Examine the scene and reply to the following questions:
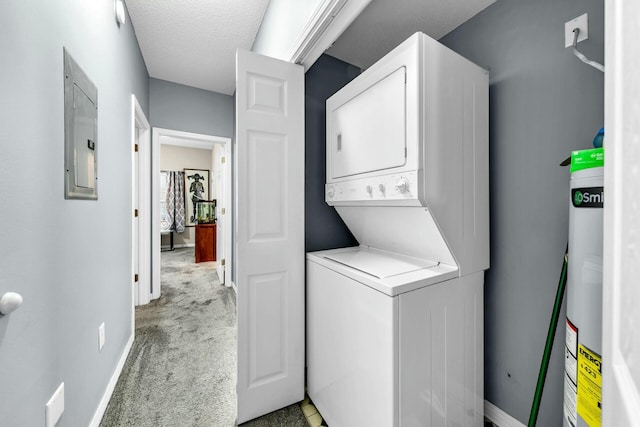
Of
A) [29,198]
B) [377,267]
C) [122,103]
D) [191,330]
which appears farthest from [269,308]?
[122,103]

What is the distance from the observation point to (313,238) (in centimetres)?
192

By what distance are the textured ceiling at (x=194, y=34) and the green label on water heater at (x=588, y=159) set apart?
2308 millimetres

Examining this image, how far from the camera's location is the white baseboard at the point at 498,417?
1494 mm

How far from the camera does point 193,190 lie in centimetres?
720

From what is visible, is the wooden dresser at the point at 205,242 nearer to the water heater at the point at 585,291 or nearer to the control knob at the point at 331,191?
the control knob at the point at 331,191

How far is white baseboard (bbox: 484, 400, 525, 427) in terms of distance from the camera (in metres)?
1.49

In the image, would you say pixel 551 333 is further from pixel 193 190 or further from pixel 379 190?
pixel 193 190

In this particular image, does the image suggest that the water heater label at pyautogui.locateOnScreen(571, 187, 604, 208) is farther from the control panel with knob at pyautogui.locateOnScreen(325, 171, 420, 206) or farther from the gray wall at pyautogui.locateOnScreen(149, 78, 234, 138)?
the gray wall at pyautogui.locateOnScreen(149, 78, 234, 138)

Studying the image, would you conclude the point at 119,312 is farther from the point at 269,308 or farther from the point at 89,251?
the point at 269,308

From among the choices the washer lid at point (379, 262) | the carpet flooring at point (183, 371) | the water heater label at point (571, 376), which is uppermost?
the washer lid at point (379, 262)

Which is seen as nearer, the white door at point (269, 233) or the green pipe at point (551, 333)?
the green pipe at point (551, 333)

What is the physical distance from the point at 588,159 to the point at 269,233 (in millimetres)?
1435
